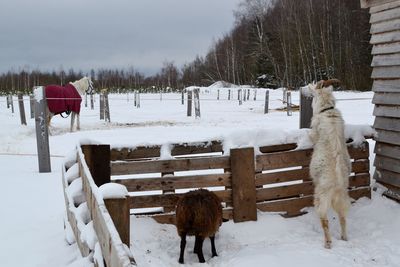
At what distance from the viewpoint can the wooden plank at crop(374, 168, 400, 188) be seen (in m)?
6.30

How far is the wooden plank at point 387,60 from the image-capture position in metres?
6.23

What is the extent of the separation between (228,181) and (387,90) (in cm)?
276

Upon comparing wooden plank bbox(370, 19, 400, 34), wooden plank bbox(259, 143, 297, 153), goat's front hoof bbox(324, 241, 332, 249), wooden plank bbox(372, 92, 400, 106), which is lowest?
goat's front hoof bbox(324, 241, 332, 249)

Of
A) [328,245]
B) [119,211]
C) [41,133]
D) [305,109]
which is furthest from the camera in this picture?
[41,133]

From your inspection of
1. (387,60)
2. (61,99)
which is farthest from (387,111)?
(61,99)

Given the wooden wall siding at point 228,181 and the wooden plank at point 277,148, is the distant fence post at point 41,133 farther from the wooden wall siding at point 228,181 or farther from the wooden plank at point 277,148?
the wooden plank at point 277,148

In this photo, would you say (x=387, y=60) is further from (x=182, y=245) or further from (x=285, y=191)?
(x=182, y=245)

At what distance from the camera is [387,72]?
642 centimetres

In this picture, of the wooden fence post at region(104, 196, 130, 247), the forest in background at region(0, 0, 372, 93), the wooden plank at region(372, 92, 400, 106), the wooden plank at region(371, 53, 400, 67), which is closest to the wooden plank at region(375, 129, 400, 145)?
the wooden plank at region(372, 92, 400, 106)

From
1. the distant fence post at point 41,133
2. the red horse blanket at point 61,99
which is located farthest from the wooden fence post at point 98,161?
the red horse blanket at point 61,99

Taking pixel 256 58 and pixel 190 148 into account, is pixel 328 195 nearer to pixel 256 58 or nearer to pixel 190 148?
pixel 190 148

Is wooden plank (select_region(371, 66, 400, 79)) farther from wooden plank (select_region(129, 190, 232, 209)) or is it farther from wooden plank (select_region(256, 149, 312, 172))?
wooden plank (select_region(129, 190, 232, 209))

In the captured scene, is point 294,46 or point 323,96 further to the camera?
point 294,46

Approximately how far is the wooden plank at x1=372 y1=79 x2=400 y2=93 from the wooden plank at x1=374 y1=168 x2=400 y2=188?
46.6 inches
